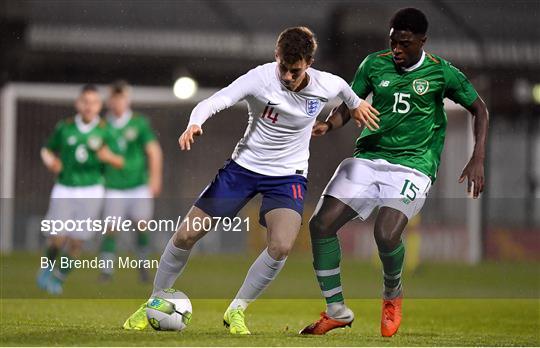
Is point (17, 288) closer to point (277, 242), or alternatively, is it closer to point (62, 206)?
point (62, 206)

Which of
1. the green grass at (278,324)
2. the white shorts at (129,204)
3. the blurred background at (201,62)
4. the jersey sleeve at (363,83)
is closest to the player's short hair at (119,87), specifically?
the blurred background at (201,62)

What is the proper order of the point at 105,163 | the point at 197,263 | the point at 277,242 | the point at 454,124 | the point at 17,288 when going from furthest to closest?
the point at 454,124, the point at 197,263, the point at 105,163, the point at 17,288, the point at 277,242

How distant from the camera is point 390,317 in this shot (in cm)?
748

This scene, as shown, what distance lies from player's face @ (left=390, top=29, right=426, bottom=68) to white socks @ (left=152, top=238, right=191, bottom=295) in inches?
70.6

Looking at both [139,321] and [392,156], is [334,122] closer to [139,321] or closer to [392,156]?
[392,156]

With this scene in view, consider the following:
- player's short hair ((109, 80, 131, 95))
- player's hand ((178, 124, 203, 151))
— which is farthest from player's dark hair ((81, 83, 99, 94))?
player's hand ((178, 124, 203, 151))

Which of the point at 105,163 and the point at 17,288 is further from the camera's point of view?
the point at 105,163

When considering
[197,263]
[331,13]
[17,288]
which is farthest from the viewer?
[197,263]

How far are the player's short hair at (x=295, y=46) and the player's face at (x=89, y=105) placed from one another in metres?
4.43

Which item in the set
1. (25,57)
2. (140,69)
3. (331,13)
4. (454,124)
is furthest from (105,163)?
(454,124)

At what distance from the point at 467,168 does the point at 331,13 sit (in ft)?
7.90

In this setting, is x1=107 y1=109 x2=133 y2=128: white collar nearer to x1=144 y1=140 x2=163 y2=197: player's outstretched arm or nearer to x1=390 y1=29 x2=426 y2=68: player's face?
x1=144 y1=140 x2=163 y2=197: player's outstretched arm

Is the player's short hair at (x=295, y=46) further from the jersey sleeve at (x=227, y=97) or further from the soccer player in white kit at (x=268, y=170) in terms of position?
the jersey sleeve at (x=227, y=97)

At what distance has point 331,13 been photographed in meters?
9.23
